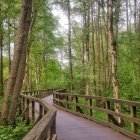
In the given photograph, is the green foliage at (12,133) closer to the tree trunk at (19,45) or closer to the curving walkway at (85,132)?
the curving walkway at (85,132)

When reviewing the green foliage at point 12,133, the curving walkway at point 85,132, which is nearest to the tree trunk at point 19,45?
the green foliage at point 12,133

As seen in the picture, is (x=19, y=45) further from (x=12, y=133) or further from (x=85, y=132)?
(x=85, y=132)

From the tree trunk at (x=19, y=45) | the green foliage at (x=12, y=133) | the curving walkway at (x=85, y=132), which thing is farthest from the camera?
the tree trunk at (x=19, y=45)

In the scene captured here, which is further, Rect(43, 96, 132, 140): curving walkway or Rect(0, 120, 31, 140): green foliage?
Rect(0, 120, 31, 140): green foliage

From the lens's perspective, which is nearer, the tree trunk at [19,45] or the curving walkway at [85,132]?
the curving walkway at [85,132]

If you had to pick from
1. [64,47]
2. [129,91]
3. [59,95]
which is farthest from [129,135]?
[64,47]

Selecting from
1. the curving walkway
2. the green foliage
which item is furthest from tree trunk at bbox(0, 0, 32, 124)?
the curving walkway

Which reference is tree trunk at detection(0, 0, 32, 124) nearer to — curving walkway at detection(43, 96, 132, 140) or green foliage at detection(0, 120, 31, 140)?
green foliage at detection(0, 120, 31, 140)

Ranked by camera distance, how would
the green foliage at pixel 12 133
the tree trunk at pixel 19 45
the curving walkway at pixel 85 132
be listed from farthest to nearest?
1. the tree trunk at pixel 19 45
2. the green foliage at pixel 12 133
3. the curving walkway at pixel 85 132

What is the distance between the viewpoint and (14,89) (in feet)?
41.7

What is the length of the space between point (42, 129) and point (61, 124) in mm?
7487

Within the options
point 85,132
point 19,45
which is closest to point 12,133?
point 85,132

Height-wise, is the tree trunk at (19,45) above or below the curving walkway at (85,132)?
above

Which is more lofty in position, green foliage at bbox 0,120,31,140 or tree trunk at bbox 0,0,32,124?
tree trunk at bbox 0,0,32,124
